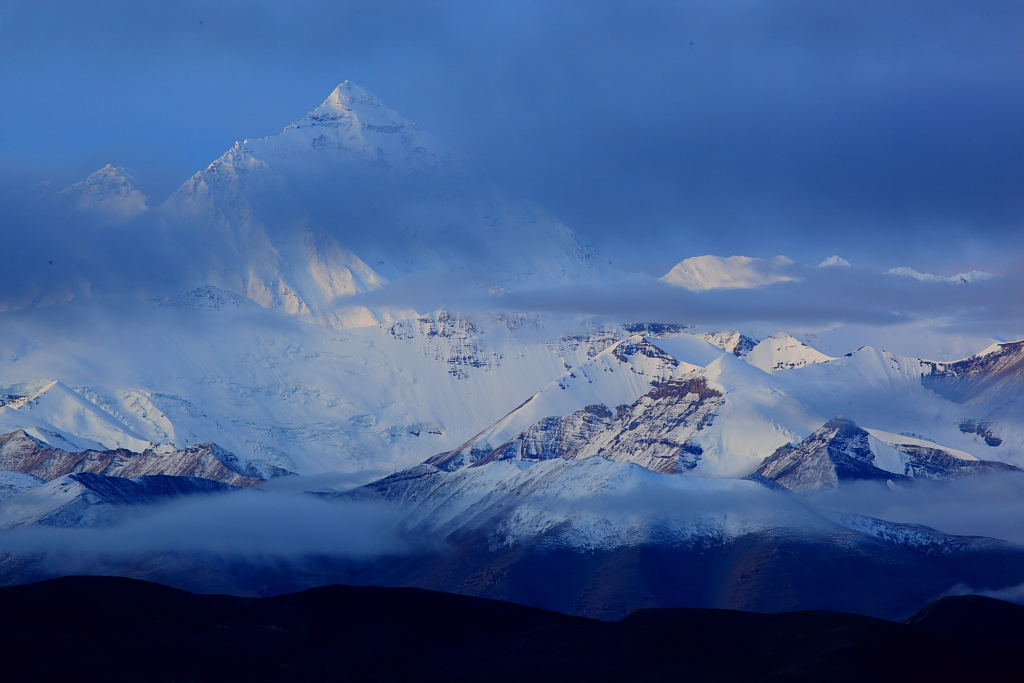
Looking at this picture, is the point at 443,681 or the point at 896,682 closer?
the point at 896,682

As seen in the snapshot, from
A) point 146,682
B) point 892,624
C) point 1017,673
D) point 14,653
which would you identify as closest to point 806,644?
Result: point 892,624

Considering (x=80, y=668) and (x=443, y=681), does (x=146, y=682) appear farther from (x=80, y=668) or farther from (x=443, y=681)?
(x=443, y=681)

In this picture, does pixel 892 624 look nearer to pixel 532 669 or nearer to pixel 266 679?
pixel 532 669

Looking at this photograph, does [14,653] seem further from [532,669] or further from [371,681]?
[532,669]

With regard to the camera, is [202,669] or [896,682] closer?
[896,682]

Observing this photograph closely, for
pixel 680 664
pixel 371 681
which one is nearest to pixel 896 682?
pixel 680 664

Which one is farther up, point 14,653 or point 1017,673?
point 14,653

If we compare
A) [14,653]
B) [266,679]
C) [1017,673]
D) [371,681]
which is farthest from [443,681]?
[1017,673]
